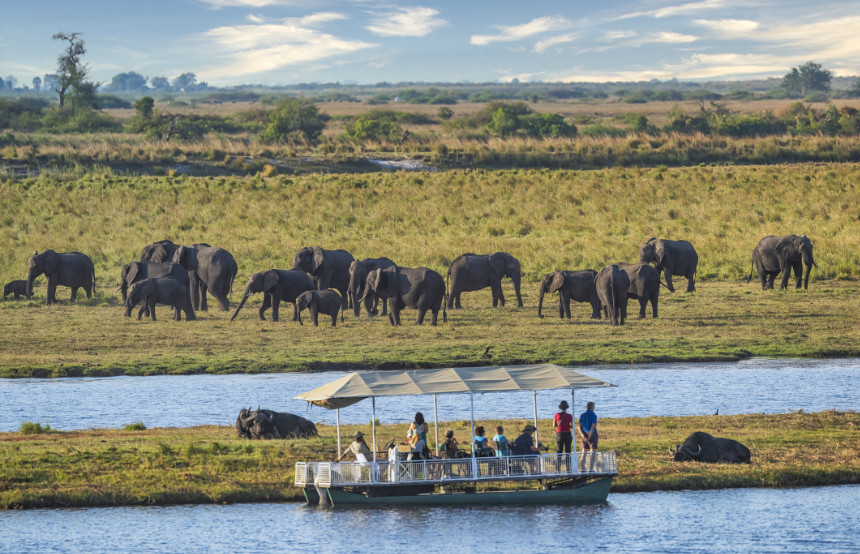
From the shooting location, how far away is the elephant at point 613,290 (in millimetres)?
40281

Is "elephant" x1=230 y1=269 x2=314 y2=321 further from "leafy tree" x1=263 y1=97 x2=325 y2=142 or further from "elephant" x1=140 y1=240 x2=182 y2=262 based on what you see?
"leafy tree" x1=263 y1=97 x2=325 y2=142

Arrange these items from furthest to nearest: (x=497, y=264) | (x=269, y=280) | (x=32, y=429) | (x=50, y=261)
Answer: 1. (x=50, y=261)
2. (x=497, y=264)
3. (x=269, y=280)
4. (x=32, y=429)

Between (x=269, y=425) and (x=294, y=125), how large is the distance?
9021cm

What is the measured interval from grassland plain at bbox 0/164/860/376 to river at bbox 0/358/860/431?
3.46ft

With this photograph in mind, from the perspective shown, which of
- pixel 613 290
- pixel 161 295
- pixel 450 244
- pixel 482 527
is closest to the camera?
pixel 482 527

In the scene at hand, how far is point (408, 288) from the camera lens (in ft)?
136

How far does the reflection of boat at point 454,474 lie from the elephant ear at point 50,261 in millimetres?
28350

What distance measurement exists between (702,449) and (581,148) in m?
74.8

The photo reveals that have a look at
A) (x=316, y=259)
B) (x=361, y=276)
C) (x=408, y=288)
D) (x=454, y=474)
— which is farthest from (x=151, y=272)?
(x=454, y=474)

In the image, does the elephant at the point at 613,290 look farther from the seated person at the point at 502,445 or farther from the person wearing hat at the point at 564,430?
the seated person at the point at 502,445

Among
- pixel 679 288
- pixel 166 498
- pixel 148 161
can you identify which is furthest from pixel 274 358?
pixel 148 161

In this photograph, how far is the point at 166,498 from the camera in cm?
2234

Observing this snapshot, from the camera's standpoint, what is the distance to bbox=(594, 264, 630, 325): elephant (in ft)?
132

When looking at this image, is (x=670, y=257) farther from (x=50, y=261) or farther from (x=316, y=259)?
(x=50, y=261)
